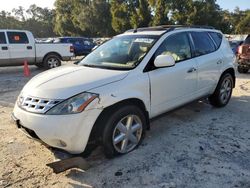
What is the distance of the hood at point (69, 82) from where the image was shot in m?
3.40

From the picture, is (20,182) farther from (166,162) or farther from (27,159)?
(166,162)

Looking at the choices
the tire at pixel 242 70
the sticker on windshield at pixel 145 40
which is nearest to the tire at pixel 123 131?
the sticker on windshield at pixel 145 40

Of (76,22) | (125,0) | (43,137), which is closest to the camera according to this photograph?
(43,137)

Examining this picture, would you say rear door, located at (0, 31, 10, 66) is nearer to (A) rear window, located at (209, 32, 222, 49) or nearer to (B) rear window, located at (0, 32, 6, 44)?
(B) rear window, located at (0, 32, 6, 44)

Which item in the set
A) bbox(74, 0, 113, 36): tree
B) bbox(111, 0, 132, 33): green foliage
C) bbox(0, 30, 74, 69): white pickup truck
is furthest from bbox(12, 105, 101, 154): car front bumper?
bbox(74, 0, 113, 36): tree

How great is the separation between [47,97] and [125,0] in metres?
43.8

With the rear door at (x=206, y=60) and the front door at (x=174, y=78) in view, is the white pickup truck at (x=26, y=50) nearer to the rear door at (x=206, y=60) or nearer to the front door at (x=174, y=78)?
the rear door at (x=206, y=60)

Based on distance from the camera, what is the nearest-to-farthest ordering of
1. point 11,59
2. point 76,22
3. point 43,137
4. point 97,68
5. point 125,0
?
point 43,137 → point 97,68 → point 11,59 → point 125,0 → point 76,22

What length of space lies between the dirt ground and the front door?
0.55 meters

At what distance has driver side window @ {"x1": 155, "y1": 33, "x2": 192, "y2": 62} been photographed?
4.38 m

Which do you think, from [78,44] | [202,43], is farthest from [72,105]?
[78,44]

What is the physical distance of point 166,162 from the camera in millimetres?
3734

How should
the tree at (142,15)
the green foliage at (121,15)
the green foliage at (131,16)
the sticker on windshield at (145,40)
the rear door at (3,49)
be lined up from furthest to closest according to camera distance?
the green foliage at (121,15)
the tree at (142,15)
the green foliage at (131,16)
the rear door at (3,49)
the sticker on windshield at (145,40)

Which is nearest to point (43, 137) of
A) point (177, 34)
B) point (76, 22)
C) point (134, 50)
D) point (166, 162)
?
point (166, 162)
